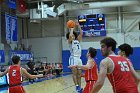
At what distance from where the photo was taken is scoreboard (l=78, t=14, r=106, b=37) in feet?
75.5

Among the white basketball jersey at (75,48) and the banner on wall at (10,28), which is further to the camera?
the banner on wall at (10,28)

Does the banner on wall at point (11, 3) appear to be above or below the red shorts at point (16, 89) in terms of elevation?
above

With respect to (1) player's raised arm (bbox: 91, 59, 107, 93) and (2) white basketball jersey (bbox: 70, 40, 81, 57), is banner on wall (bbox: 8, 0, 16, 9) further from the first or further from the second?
(1) player's raised arm (bbox: 91, 59, 107, 93)

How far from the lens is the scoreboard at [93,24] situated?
23016 mm

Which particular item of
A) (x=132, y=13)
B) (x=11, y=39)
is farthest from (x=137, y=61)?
(x=11, y=39)

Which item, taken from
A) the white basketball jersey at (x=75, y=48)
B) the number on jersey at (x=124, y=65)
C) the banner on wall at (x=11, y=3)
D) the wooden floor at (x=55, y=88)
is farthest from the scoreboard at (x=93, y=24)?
the number on jersey at (x=124, y=65)

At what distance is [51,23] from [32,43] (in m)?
2.29

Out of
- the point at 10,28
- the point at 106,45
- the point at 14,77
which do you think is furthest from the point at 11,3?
the point at 106,45

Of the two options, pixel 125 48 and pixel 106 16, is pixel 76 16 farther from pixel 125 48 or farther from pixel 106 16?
pixel 125 48

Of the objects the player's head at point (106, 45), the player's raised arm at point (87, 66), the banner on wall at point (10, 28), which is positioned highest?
the banner on wall at point (10, 28)

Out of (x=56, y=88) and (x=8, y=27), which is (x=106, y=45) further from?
(x=8, y=27)

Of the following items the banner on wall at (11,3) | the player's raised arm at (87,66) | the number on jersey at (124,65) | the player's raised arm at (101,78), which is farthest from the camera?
the banner on wall at (11,3)

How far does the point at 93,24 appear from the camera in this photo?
2305 cm

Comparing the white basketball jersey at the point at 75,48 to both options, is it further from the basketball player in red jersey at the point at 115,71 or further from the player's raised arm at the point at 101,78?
the player's raised arm at the point at 101,78
